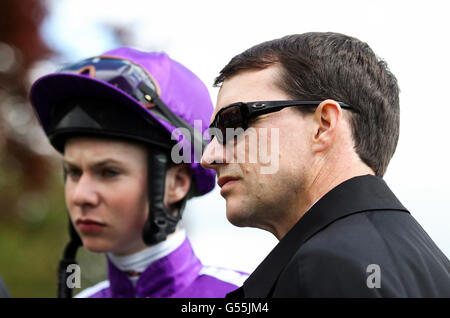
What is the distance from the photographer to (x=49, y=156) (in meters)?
8.99

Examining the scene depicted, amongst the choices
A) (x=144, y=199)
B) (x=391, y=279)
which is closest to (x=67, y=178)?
(x=144, y=199)

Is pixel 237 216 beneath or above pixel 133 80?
beneath

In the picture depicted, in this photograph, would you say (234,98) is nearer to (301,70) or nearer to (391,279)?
(301,70)

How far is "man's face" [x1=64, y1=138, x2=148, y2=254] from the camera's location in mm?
3318

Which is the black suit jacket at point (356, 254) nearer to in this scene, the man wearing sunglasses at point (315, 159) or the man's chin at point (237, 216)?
the man wearing sunglasses at point (315, 159)

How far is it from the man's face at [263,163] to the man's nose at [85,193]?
46.4 inches

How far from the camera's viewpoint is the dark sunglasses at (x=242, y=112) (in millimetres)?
2211

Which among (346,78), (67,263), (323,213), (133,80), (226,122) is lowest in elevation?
(323,213)

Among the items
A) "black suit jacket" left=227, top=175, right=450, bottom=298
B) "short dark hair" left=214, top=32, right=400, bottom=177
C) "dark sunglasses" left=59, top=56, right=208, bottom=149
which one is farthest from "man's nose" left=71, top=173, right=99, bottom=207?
"black suit jacket" left=227, top=175, right=450, bottom=298

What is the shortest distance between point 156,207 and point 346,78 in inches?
61.0

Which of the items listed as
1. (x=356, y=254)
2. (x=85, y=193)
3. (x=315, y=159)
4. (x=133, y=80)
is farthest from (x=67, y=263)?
(x=356, y=254)

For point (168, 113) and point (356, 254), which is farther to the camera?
point (168, 113)

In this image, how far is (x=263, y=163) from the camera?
218cm

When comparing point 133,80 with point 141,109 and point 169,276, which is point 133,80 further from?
point 169,276
